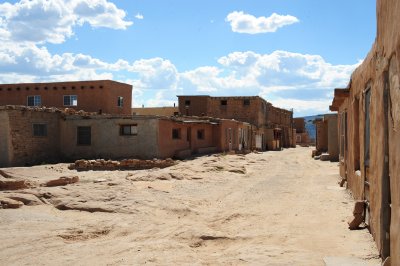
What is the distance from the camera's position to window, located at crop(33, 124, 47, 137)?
23375mm

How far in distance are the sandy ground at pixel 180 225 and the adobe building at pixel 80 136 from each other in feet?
25.2

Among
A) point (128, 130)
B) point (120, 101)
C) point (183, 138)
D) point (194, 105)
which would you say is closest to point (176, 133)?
point (183, 138)

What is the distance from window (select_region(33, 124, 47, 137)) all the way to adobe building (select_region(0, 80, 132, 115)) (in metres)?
Answer: 6.54

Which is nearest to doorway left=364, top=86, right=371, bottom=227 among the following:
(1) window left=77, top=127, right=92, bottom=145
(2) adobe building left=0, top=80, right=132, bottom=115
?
(1) window left=77, top=127, right=92, bottom=145

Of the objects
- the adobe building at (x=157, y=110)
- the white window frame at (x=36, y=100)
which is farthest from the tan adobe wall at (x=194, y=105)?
the white window frame at (x=36, y=100)

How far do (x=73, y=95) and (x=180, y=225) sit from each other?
80.8 ft

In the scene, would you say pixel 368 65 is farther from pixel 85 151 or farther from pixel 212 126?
pixel 212 126

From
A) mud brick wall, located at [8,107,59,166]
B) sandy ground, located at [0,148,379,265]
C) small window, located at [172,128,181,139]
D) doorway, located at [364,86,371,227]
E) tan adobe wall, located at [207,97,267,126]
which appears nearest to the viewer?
sandy ground, located at [0,148,379,265]

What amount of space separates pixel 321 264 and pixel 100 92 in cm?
2710

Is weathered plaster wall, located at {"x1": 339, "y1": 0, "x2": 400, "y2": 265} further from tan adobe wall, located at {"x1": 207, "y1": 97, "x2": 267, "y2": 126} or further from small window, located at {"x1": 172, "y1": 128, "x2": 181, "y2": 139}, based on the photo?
tan adobe wall, located at {"x1": 207, "y1": 97, "x2": 267, "y2": 126}

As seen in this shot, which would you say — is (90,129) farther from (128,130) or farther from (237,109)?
(237,109)

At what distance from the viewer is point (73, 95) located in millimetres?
31875

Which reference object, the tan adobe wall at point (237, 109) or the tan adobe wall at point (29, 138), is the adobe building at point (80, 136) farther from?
the tan adobe wall at point (237, 109)

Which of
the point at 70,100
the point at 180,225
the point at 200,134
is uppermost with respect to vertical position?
the point at 70,100
